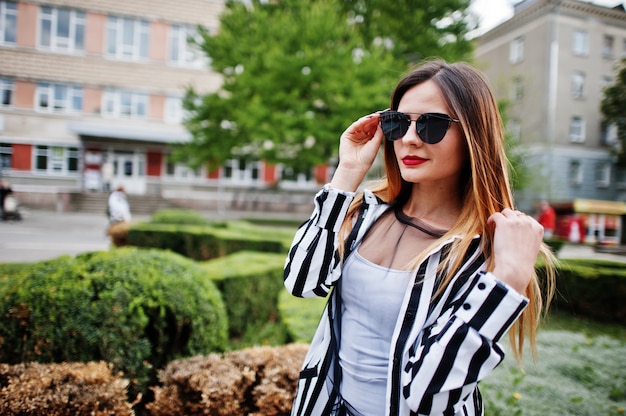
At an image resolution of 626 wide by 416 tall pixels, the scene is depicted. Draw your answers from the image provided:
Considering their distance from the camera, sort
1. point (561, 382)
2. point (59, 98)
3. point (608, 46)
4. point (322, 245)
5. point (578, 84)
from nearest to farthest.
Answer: point (322, 245) → point (561, 382) → point (608, 46) → point (578, 84) → point (59, 98)

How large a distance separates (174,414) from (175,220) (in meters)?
10.5

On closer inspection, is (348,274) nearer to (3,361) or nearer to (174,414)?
(174,414)

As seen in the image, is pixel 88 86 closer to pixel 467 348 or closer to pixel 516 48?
pixel 516 48

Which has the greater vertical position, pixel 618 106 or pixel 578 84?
pixel 578 84

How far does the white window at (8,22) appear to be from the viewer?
15.7 feet

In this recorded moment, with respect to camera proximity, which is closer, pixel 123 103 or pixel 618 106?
pixel 618 106

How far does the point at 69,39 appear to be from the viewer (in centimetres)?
718

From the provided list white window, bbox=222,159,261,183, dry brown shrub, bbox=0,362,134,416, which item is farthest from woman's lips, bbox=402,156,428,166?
white window, bbox=222,159,261,183

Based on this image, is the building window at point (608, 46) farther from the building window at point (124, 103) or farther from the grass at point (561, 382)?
the building window at point (124, 103)

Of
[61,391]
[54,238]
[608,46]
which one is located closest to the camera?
[61,391]

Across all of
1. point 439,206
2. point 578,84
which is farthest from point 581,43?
point 439,206

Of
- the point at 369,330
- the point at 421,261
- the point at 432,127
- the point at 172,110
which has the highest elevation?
the point at 172,110

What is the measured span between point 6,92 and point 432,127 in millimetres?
5635

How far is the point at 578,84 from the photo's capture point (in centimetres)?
478
